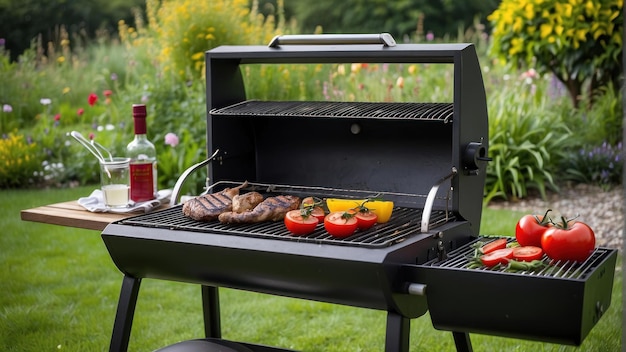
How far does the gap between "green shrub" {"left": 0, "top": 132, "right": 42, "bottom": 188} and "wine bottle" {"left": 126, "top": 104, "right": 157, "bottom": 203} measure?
404cm

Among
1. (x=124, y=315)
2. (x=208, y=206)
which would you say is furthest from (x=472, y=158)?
(x=124, y=315)

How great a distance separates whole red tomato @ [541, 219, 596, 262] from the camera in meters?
2.31

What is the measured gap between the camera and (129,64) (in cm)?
763

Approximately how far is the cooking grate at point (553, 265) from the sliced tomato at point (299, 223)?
38 centimetres

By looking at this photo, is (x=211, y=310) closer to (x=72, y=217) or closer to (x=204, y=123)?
(x=72, y=217)

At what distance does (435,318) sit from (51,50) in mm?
7240

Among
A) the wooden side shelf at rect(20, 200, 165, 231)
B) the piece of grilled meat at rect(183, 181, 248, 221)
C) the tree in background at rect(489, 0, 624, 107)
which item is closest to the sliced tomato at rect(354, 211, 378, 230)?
the piece of grilled meat at rect(183, 181, 248, 221)

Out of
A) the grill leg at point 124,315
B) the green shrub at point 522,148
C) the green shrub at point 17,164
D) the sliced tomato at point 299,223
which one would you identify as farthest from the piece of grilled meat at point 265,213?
the green shrub at point 17,164

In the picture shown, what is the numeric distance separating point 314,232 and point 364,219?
0.54 ft

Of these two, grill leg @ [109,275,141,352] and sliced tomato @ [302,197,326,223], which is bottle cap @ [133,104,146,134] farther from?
sliced tomato @ [302,197,326,223]

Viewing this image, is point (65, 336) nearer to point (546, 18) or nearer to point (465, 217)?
point (465, 217)

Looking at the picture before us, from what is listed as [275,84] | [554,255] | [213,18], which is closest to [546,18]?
[275,84]

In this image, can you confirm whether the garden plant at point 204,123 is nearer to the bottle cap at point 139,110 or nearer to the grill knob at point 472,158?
the bottle cap at point 139,110

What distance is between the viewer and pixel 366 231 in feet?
8.38
